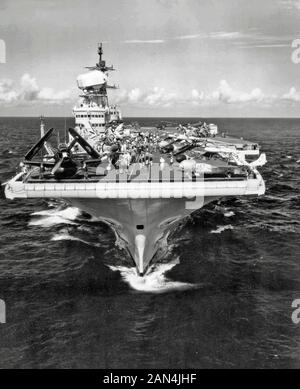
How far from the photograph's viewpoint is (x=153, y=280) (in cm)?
1817

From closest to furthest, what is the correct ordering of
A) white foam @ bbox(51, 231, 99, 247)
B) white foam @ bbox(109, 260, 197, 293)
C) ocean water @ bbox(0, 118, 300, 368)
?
1. ocean water @ bbox(0, 118, 300, 368)
2. white foam @ bbox(109, 260, 197, 293)
3. white foam @ bbox(51, 231, 99, 247)

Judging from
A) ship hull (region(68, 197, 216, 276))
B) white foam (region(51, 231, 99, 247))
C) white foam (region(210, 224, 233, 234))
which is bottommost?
white foam (region(51, 231, 99, 247))

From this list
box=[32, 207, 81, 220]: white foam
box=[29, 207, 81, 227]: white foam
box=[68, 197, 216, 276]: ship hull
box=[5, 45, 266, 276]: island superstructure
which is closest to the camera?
box=[5, 45, 266, 276]: island superstructure

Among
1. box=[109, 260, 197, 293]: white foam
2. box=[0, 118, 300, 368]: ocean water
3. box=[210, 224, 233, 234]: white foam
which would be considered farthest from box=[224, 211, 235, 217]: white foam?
box=[109, 260, 197, 293]: white foam

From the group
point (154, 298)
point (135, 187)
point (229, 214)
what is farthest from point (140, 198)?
point (229, 214)

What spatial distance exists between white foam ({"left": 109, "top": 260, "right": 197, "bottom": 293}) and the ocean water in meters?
0.05

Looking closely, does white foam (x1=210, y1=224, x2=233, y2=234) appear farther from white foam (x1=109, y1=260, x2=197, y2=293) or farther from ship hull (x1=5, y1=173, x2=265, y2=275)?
white foam (x1=109, y1=260, x2=197, y2=293)

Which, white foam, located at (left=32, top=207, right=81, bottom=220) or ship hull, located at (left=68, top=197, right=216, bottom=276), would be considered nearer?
ship hull, located at (left=68, top=197, right=216, bottom=276)

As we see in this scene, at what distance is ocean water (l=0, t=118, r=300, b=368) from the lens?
526 inches

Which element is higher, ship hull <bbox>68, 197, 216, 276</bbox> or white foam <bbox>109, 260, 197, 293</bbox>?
ship hull <bbox>68, 197, 216, 276</bbox>

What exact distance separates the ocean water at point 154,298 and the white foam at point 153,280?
5 cm
